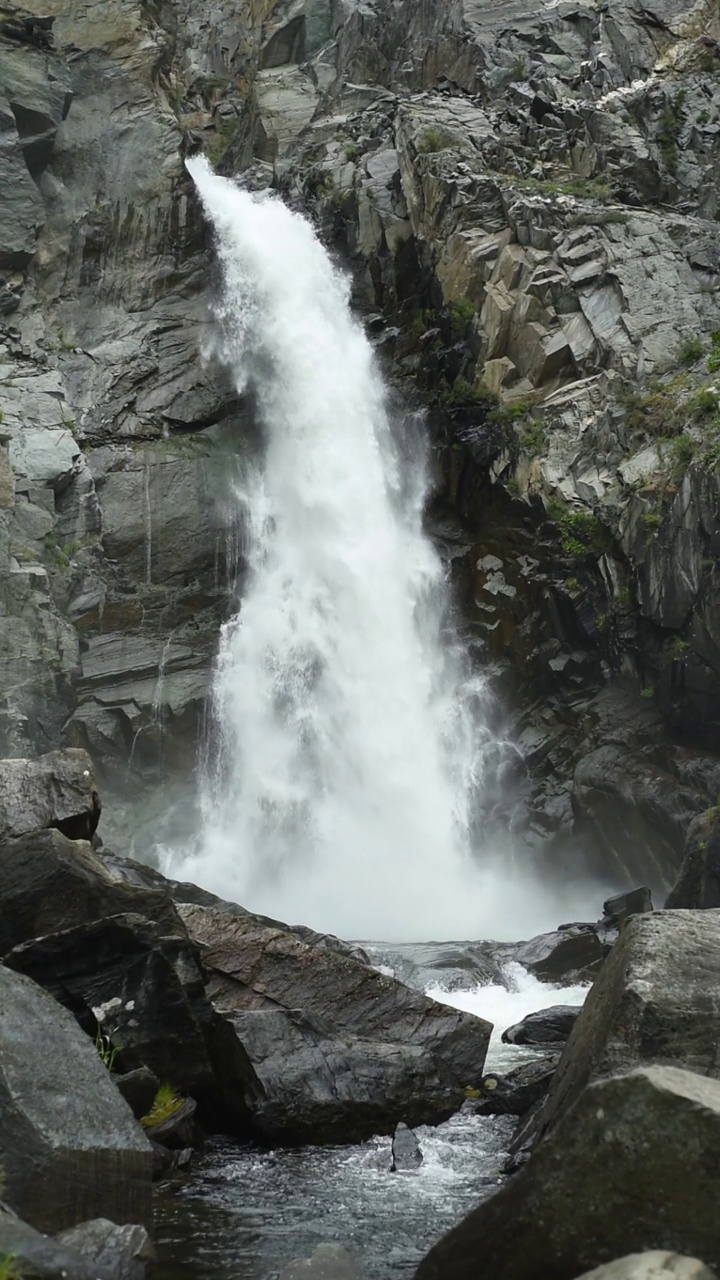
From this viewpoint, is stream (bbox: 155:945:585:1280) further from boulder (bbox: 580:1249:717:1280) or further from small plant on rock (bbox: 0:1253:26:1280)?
boulder (bbox: 580:1249:717:1280)

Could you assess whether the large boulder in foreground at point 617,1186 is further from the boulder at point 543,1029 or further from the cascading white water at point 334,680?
the cascading white water at point 334,680

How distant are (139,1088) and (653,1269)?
19.8 ft

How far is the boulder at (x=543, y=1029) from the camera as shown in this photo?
1406 centimetres

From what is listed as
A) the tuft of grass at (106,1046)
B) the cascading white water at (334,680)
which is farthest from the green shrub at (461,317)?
the tuft of grass at (106,1046)

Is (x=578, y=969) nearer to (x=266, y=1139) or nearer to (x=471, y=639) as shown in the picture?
(x=266, y=1139)

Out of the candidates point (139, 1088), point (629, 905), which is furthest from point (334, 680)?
point (139, 1088)

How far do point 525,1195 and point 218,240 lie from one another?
34938 millimetres

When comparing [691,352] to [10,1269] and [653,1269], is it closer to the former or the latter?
[653,1269]

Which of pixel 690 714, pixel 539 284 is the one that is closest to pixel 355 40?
pixel 539 284

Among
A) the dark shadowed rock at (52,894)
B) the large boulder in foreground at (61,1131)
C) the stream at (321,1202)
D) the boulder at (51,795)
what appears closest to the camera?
the large boulder in foreground at (61,1131)

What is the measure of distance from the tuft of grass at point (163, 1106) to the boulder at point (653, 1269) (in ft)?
18.9

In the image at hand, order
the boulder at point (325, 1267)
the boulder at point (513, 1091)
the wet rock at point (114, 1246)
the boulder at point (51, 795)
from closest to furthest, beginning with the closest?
the wet rock at point (114, 1246) < the boulder at point (325, 1267) < the boulder at point (513, 1091) < the boulder at point (51, 795)

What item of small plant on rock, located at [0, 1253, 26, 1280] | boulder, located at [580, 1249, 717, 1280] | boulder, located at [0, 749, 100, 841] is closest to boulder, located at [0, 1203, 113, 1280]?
small plant on rock, located at [0, 1253, 26, 1280]

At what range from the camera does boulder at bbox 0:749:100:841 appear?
41.8 ft
